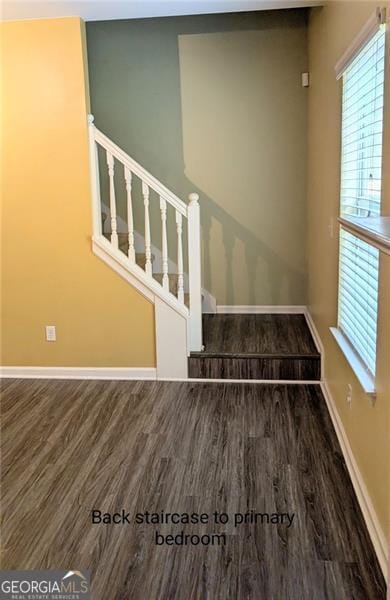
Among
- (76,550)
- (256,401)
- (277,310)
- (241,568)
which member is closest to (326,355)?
(256,401)

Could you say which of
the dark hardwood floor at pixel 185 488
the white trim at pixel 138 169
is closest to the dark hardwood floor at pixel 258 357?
the dark hardwood floor at pixel 185 488

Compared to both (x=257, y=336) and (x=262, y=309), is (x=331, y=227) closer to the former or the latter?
(x=257, y=336)

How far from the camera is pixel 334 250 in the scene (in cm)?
311

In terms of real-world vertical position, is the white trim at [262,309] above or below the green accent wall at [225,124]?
below

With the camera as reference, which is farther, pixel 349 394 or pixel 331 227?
pixel 331 227

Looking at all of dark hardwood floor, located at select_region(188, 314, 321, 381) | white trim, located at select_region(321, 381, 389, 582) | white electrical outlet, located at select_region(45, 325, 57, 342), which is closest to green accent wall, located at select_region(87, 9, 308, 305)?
dark hardwood floor, located at select_region(188, 314, 321, 381)

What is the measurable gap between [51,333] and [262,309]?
1.96 meters

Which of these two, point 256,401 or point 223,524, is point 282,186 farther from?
point 223,524

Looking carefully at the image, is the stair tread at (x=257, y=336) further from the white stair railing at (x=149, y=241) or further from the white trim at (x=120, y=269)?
the white trim at (x=120, y=269)

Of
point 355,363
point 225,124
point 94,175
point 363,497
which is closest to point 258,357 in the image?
point 355,363

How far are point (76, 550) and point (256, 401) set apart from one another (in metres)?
1.68

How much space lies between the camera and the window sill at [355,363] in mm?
2129

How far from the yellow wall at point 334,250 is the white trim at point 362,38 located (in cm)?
6

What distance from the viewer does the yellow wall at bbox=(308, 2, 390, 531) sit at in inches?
76.1
